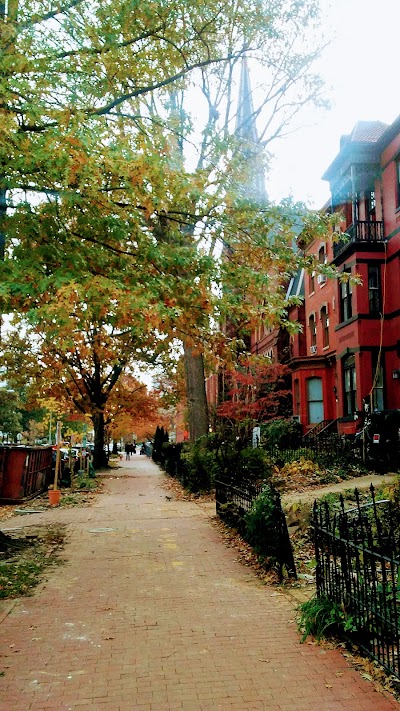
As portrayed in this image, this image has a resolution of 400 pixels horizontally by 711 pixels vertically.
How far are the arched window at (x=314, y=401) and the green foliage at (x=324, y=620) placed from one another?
24102 mm

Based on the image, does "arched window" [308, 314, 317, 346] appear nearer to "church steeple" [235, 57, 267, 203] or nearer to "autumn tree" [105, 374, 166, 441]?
"church steeple" [235, 57, 267, 203]

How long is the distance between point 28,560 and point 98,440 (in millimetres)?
26410

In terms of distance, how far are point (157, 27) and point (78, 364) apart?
2442cm

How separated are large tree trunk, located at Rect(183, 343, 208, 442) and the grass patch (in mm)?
7962

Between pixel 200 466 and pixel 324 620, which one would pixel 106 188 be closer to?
pixel 324 620

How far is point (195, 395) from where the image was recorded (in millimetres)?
19672

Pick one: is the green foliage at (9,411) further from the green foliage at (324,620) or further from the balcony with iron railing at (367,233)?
the green foliage at (324,620)

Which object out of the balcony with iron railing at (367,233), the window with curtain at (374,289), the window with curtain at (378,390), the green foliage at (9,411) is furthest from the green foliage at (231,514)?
the green foliage at (9,411)

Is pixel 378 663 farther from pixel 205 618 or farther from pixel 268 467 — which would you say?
pixel 268 467

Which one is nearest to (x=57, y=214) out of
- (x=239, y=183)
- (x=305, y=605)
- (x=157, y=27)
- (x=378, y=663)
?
(x=157, y=27)

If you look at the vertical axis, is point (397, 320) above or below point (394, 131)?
below

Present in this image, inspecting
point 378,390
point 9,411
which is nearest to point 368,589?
point 378,390

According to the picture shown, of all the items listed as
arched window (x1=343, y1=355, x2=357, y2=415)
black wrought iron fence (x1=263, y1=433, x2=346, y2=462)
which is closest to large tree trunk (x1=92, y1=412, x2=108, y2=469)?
black wrought iron fence (x1=263, y1=433, x2=346, y2=462)

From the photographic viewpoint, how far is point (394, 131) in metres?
21.3
